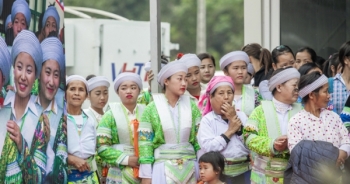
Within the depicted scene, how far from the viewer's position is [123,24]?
1952 centimetres

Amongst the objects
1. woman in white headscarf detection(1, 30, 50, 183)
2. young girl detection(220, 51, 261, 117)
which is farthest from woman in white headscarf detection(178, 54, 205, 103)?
woman in white headscarf detection(1, 30, 50, 183)

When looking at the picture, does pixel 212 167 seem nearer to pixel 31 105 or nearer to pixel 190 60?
pixel 190 60

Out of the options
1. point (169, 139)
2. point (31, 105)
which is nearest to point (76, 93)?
point (169, 139)

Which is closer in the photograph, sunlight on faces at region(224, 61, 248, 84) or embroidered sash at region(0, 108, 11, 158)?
embroidered sash at region(0, 108, 11, 158)

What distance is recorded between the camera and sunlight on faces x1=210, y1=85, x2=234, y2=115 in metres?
7.94

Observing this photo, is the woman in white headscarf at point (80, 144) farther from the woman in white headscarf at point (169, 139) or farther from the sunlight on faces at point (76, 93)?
the woman in white headscarf at point (169, 139)

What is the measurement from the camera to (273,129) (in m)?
7.67

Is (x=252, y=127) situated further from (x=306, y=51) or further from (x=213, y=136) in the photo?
(x=306, y=51)

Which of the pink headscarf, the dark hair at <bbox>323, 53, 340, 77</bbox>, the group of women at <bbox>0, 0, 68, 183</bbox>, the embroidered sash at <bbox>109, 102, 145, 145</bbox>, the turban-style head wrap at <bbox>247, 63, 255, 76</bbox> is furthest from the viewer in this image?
the turban-style head wrap at <bbox>247, 63, 255, 76</bbox>

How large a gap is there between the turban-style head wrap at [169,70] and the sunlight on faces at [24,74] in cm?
217

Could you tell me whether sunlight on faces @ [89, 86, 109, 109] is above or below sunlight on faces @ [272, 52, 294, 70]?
below

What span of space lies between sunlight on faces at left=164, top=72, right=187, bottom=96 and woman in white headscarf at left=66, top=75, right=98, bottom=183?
79 cm

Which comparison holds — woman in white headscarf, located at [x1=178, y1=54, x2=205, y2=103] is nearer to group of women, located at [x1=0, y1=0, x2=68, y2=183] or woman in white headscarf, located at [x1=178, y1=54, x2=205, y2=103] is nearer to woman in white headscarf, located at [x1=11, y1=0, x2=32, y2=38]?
group of women, located at [x1=0, y1=0, x2=68, y2=183]

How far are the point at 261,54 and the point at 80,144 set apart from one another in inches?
105
